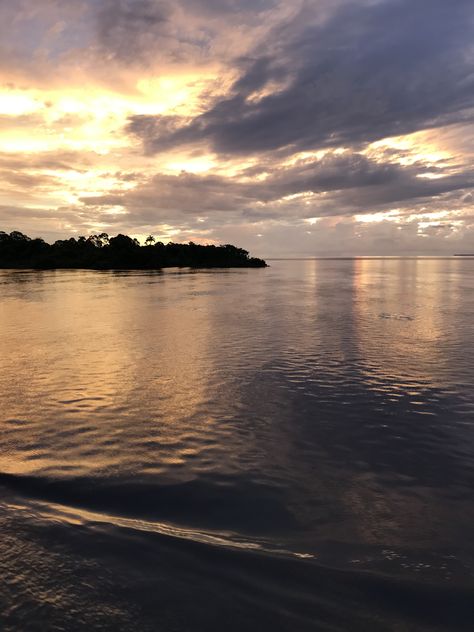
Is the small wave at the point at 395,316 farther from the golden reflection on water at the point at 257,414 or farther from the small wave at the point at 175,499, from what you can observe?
the small wave at the point at 175,499

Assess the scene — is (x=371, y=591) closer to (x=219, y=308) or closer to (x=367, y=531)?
(x=367, y=531)

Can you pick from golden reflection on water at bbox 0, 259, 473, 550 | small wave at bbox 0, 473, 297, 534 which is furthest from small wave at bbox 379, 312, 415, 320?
small wave at bbox 0, 473, 297, 534

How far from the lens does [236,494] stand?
9430mm

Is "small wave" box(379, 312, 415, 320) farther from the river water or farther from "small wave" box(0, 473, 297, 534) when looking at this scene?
"small wave" box(0, 473, 297, 534)

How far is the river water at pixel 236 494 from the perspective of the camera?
6.28m

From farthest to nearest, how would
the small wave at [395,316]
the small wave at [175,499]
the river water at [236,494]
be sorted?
1. the small wave at [395,316]
2. the small wave at [175,499]
3. the river water at [236,494]

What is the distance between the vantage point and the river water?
20.6 ft

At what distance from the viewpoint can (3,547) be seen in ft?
23.6

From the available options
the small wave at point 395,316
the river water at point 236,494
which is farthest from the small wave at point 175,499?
the small wave at point 395,316

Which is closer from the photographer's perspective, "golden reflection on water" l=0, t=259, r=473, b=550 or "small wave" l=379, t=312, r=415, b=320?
"golden reflection on water" l=0, t=259, r=473, b=550

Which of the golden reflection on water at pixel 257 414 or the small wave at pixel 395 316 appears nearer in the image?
the golden reflection on water at pixel 257 414

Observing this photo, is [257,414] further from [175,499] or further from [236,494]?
[175,499]

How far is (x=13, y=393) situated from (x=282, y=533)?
12.9 metres

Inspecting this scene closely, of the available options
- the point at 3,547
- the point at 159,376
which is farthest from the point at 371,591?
the point at 159,376
